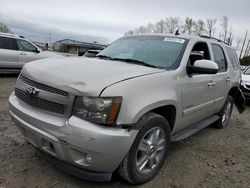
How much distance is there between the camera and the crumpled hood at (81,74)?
103 inches

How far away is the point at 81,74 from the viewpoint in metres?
2.83

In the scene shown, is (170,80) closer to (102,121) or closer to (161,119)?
(161,119)

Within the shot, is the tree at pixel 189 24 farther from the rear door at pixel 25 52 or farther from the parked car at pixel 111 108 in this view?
the parked car at pixel 111 108

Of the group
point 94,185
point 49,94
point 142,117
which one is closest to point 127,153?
point 142,117

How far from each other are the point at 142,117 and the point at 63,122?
0.81m

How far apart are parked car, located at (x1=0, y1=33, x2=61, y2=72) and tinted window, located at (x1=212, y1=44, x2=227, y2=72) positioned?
8.10m

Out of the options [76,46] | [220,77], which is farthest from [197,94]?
[76,46]

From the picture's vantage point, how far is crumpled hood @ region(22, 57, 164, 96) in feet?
8.61

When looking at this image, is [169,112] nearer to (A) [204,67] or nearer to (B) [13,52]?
(A) [204,67]

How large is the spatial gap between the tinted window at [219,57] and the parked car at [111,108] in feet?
3.70

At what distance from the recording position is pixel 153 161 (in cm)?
328

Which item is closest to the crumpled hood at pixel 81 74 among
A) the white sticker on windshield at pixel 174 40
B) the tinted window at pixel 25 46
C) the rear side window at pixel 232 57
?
the white sticker on windshield at pixel 174 40

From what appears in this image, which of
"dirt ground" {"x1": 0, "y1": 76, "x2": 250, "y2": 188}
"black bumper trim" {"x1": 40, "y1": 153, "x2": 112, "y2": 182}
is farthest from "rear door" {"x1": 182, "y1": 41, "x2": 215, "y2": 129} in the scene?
"black bumper trim" {"x1": 40, "y1": 153, "x2": 112, "y2": 182}

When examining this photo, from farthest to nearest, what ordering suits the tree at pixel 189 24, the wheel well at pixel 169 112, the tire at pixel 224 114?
the tree at pixel 189 24
the tire at pixel 224 114
the wheel well at pixel 169 112
